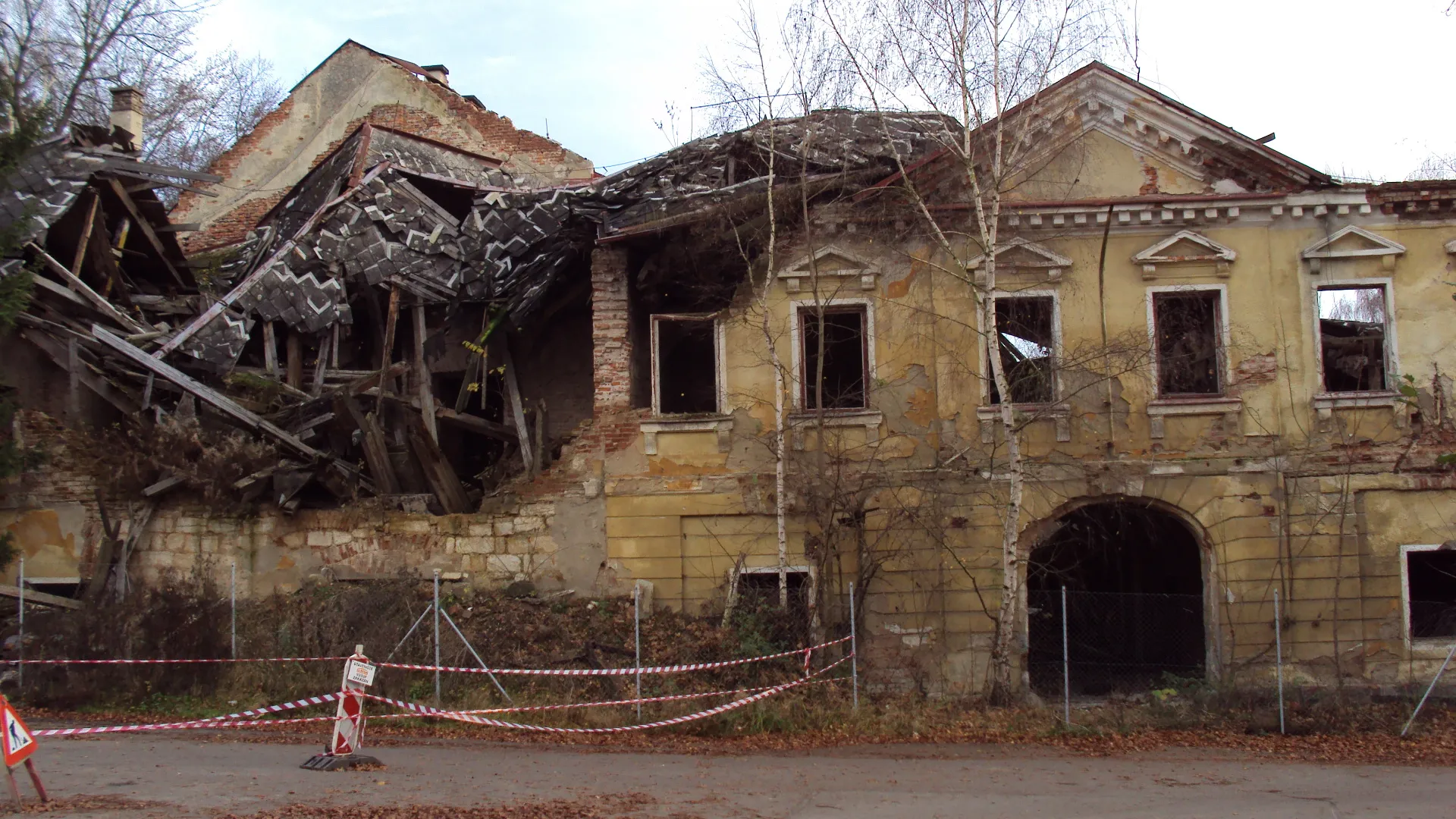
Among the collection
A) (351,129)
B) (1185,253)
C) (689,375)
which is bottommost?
(689,375)

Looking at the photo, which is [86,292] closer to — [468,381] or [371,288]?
[371,288]

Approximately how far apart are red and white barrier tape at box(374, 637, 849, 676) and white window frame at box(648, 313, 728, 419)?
10.5ft

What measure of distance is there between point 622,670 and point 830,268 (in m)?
5.74

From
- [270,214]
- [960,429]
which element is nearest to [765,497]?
[960,429]

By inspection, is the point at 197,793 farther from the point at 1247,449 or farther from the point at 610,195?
the point at 1247,449

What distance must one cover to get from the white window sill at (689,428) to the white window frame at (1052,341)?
130 inches

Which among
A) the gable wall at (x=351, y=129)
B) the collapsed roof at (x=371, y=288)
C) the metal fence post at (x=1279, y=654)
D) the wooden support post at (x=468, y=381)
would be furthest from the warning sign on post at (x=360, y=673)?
the gable wall at (x=351, y=129)

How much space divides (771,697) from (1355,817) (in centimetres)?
578

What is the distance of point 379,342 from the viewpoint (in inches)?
721

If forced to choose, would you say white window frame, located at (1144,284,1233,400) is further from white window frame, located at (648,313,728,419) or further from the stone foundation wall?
the stone foundation wall

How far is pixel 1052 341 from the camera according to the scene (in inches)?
579

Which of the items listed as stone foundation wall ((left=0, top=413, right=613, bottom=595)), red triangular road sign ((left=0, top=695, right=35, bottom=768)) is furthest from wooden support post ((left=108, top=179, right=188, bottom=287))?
red triangular road sign ((left=0, top=695, right=35, bottom=768))

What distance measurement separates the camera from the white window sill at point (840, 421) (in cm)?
1459

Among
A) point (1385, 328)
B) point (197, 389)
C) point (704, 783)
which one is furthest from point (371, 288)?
point (1385, 328)
